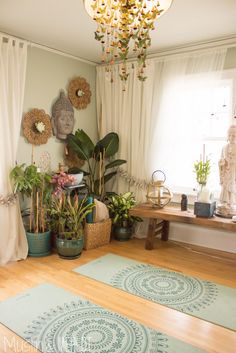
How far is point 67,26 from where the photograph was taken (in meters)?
3.01

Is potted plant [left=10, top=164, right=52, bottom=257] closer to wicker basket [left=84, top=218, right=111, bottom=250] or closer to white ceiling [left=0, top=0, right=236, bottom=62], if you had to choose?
wicker basket [left=84, top=218, right=111, bottom=250]

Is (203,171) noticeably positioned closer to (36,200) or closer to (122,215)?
(122,215)

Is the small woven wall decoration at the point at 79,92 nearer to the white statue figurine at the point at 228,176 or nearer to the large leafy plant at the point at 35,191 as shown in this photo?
the large leafy plant at the point at 35,191

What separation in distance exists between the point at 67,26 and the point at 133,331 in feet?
9.35

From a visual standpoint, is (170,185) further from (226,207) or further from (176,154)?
A: (226,207)

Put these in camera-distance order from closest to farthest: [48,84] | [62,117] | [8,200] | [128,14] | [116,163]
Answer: [128,14], [8,200], [48,84], [62,117], [116,163]

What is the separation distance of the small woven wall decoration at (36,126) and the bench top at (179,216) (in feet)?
4.69

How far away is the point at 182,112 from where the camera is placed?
12.0 feet

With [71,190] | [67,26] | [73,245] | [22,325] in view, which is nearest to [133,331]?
[22,325]

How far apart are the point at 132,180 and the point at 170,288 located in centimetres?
175

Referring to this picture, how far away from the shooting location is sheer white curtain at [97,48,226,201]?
3.56 metres

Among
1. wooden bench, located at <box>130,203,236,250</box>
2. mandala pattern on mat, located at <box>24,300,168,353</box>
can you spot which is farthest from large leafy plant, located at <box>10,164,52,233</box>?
mandala pattern on mat, located at <box>24,300,168,353</box>

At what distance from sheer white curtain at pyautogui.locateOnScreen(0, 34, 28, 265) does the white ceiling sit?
26cm

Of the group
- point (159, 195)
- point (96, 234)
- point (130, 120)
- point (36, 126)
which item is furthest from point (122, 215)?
point (36, 126)
